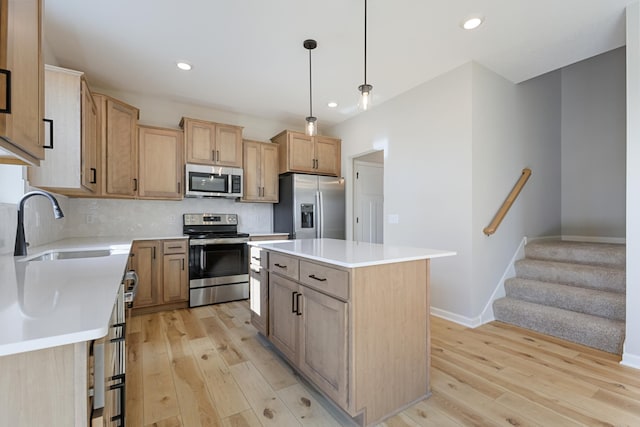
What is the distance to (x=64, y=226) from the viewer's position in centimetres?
337

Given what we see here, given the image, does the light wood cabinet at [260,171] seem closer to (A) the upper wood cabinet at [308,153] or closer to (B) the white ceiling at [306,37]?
(A) the upper wood cabinet at [308,153]

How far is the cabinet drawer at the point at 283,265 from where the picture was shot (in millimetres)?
2018

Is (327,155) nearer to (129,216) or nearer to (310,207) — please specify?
(310,207)

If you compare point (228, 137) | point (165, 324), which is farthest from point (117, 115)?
point (165, 324)

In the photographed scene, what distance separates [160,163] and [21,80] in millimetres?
2844

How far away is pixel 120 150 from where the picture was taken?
3359mm

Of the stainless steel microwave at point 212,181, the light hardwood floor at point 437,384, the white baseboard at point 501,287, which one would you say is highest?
the stainless steel microwave at point 212,181

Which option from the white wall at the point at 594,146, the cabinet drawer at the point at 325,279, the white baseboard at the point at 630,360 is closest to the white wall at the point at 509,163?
the white wall at the point at 594,146

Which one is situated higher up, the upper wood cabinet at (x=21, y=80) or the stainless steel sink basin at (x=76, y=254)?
the upper wood cabinet at (x=21, y=80)

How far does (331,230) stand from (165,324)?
A: 2.52 meters

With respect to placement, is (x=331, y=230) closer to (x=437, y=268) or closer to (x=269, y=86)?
(x=437, y=268)

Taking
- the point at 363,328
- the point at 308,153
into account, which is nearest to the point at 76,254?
the point at 363,328

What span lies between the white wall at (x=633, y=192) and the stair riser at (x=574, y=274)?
0.71m

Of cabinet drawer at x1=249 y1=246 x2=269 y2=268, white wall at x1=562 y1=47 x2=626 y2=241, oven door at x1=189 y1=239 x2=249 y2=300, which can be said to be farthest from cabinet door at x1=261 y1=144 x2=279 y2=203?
white wall at x1=562 y1=47 x2=626 y2=241
